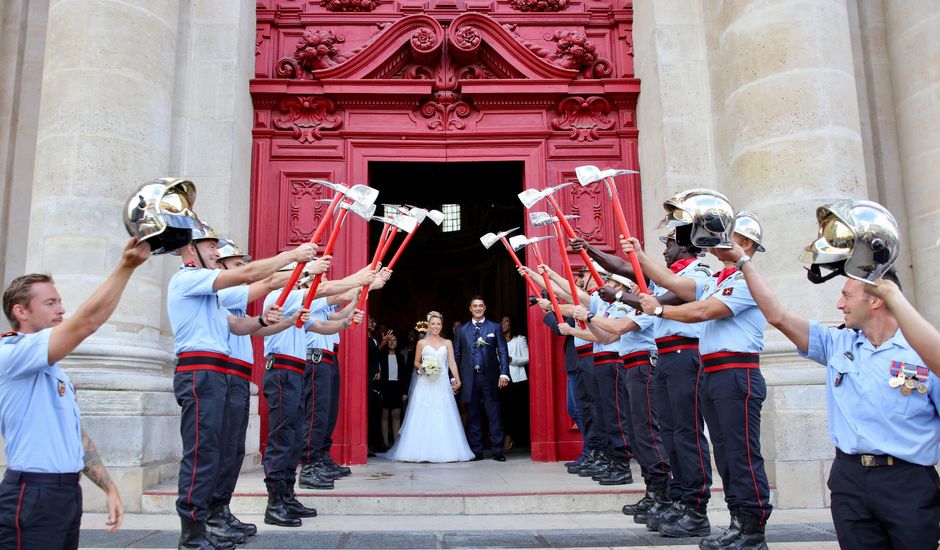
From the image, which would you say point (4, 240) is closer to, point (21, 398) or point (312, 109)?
point (312, 109)

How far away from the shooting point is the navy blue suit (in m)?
10.0

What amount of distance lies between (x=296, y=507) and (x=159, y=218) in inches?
146

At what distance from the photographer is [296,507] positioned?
6.04 meters

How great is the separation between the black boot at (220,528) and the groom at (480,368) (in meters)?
4.99

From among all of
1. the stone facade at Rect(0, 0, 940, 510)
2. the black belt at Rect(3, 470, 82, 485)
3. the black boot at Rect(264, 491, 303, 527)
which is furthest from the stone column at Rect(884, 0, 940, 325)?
the black belt at Rect(3, 470, 82, 485)

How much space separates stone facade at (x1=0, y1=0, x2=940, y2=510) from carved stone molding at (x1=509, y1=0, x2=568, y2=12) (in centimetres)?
96

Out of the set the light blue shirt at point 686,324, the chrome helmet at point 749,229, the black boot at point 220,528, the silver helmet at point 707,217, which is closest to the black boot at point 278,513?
the black boot at point 220,528

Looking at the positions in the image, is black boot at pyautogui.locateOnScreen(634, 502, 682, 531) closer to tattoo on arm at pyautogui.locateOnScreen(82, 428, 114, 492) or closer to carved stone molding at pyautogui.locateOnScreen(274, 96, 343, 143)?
tattoo on arm at pyautogui.locateOnScreen(82, 428, 114, 492)

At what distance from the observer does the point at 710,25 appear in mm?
9023

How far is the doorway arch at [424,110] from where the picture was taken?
9367mm

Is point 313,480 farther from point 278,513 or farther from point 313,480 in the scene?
point 278,513

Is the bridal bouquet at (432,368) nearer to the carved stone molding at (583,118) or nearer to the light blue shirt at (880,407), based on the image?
the carved stone molding at (583,118)

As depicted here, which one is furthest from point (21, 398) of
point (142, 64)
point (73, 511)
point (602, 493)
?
point (142, 64)

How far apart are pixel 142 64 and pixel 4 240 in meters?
2.69
